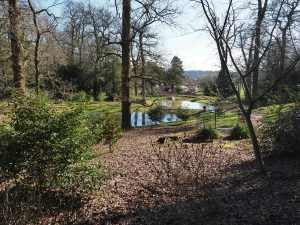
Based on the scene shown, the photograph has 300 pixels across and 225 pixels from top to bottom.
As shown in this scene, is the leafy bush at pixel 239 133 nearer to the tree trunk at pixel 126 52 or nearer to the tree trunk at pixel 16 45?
the tree trunk at pixel 126 52

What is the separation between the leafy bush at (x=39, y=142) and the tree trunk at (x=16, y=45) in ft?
28.7

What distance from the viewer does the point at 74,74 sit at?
36.0 meters

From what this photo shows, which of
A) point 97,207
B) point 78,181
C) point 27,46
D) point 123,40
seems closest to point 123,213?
point 97,207

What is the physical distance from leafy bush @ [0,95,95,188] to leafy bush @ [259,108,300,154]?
4.31 m

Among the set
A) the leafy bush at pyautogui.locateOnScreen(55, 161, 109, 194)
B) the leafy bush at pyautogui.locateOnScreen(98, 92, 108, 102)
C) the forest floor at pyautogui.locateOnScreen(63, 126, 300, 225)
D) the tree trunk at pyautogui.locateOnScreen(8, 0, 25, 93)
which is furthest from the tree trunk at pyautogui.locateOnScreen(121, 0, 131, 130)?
the leafy bush at pyautogui.locateOnScreen(98, 92, 108, 102)

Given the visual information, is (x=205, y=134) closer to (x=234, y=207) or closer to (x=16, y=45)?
(x=234, y=207)

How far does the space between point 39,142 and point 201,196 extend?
264 centimetres

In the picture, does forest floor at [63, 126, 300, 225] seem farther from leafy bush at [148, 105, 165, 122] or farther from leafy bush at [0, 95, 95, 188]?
leafy bush at [148, 105, 165, 122]

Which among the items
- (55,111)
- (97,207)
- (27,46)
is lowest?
(97,207)

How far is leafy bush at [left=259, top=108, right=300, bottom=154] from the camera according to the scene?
24.8 ft

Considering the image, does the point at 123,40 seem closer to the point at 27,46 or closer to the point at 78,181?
the point at 27,46

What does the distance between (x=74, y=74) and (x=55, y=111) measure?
30914 mm

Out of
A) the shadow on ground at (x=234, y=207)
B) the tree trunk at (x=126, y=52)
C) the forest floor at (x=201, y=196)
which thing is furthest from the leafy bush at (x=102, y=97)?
the shadow on ground at (x=234, y=207)

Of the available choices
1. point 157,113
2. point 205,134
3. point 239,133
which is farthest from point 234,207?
point 157,113
